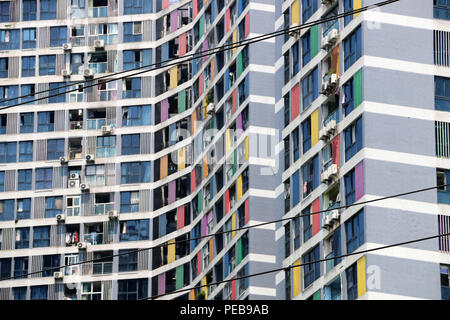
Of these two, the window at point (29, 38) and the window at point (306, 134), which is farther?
the window at point (29, 38)

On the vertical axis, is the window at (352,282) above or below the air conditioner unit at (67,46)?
below

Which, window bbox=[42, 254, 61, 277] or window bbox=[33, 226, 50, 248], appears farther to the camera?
window bbox=[33, 226, 50, 248]

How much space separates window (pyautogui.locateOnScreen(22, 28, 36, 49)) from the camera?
9206cm

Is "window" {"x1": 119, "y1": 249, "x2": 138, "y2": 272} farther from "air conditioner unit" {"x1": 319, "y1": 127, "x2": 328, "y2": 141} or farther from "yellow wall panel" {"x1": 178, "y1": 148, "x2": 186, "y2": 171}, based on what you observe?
"air conditioner unit" {"x1": 319, "y1": 127, "x2": 328, "y2": 141}

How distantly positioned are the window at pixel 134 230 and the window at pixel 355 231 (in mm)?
32870

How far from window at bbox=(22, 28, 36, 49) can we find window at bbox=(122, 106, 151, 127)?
8.27 m

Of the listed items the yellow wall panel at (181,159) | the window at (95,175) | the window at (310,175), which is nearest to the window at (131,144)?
the window at (95,175)

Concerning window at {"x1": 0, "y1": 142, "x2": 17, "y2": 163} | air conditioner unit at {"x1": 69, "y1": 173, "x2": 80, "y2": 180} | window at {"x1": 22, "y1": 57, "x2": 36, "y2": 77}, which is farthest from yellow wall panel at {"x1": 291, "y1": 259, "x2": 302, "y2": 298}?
window at {"x1": 22, "y1": 57, "x2": 36, "y2": 77}

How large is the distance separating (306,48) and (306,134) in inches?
149

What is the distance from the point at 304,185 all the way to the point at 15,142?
3443 cm

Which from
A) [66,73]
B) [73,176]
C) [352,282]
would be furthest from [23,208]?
[352,282]

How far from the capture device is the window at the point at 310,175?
191 feet

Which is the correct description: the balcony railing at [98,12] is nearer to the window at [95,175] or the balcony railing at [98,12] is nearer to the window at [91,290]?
the window at [95,175]

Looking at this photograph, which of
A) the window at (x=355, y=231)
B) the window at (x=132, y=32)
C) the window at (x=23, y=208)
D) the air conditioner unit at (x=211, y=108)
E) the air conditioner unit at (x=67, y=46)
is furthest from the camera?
the air conditioner unit at (x=67, y=46)
